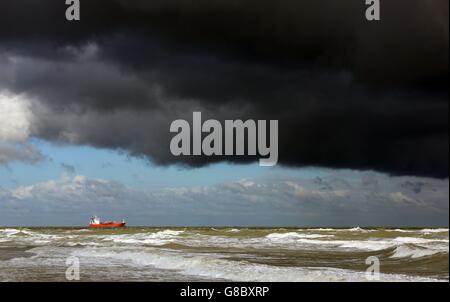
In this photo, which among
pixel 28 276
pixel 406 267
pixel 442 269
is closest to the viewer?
pixel 28 276

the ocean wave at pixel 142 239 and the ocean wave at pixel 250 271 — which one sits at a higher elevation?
the ocean wave at pixel 250 271

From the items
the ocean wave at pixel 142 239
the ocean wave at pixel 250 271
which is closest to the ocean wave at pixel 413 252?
the ocean wave at pixel 250 271

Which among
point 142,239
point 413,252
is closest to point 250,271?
point 413,252

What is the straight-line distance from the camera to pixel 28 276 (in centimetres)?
1953

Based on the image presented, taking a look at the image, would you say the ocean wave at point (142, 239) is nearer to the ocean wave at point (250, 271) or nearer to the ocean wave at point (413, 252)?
the ocean wave at point (250, 271)

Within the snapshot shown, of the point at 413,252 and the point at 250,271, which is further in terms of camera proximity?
the point at 413,252

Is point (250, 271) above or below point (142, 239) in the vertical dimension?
above

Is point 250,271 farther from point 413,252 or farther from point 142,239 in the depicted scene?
point 142,239

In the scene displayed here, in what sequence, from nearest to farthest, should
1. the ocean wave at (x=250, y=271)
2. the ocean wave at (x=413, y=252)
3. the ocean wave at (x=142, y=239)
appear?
the ocean wave at (x=250, y=271) < the ocean wave at (x=413, y=252) < the ocean wave at (x=142, y=239)

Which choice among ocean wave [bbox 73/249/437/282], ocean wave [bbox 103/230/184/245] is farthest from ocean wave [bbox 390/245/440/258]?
ocean wave [bbox 103/230/184/245]
